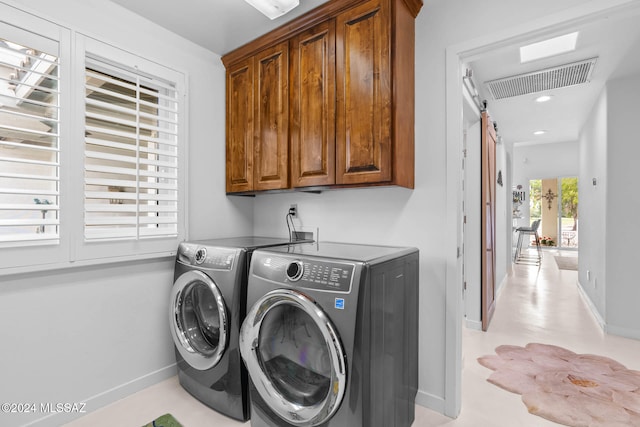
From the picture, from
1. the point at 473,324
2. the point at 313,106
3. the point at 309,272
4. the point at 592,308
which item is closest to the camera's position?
the point at 309,272

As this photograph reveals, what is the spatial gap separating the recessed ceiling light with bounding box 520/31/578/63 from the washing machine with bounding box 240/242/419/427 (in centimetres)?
207

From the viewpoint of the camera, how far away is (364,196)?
2.23 metres

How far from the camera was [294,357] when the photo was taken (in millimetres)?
1534

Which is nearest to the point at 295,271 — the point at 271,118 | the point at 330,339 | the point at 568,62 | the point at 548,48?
the point at 330,339

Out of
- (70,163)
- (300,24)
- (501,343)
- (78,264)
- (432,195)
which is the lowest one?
(501,343)

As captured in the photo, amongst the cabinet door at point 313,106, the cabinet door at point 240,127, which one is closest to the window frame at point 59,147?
the cabinet door at point 240,127

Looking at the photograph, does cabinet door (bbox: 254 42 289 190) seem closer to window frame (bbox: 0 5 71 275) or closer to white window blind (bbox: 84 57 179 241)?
white window blind (bbox: 84 57 179 241)

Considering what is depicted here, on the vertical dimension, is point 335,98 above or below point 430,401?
above

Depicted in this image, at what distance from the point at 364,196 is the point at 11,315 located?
2.13m

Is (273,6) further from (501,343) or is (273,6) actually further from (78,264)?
(501,343)

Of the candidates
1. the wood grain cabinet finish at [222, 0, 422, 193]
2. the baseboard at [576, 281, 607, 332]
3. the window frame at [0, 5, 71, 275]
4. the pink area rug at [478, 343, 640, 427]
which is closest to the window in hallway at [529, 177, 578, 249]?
the baseboard at [576, 281, 607, 332]

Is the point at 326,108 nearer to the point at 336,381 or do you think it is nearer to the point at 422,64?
the point at 422,64

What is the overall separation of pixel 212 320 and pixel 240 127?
1.49 metres

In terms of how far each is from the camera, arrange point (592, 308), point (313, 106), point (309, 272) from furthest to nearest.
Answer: point (592, 308) < point (313, 106) < point (309, 272)
